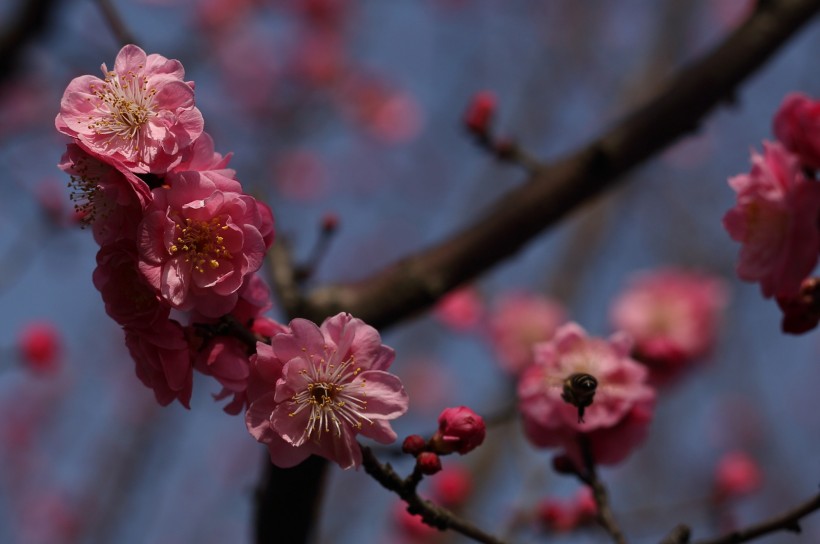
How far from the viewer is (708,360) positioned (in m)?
2.95

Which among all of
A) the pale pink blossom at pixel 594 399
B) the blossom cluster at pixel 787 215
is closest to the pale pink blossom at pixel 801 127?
the blossom cluster at pixel 787 215

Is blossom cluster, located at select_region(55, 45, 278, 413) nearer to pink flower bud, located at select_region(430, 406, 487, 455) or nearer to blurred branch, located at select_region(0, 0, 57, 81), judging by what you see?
pink flower bud, located at select_region(430, 406, 487, 455)

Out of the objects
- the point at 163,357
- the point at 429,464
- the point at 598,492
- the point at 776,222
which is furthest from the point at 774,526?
the point at 163,357

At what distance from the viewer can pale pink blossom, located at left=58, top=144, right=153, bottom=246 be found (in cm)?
103

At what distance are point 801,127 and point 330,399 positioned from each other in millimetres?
836

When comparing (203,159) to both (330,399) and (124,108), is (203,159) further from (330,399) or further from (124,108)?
(330,399)

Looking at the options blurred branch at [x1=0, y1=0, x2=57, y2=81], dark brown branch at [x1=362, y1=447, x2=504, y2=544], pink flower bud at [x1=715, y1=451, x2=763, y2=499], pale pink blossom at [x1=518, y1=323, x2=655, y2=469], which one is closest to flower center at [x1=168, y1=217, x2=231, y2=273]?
dark brown branch at [x1=362, y1=447, x2=504, y2=544]

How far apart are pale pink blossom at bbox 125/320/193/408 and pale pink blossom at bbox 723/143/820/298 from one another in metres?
0.89

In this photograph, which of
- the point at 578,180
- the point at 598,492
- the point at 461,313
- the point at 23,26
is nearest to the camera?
the point at 598,492

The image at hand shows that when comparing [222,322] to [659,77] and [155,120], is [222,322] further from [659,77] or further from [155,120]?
[659,77]

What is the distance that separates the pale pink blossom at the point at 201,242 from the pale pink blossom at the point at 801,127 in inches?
32.9

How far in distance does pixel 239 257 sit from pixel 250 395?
20cm

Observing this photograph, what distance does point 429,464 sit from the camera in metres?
1.18

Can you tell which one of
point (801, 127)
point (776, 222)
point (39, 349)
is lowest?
point (39, 349)
